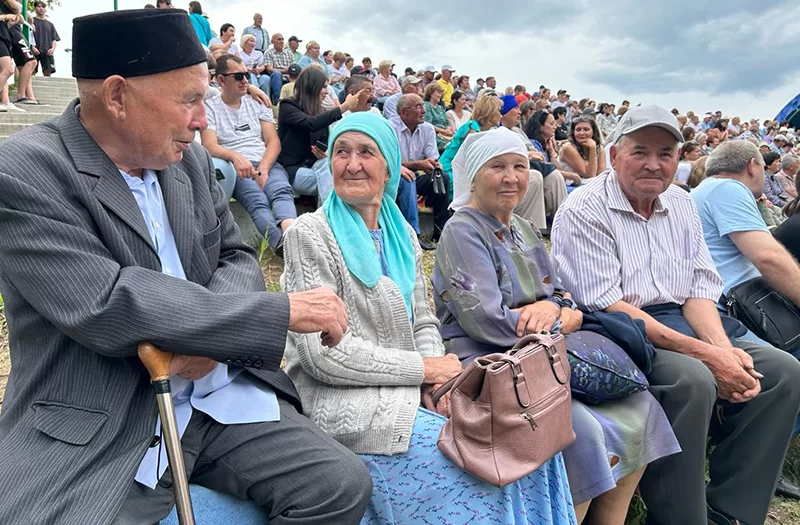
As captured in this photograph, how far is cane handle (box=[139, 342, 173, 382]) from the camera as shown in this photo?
1527 millimetres

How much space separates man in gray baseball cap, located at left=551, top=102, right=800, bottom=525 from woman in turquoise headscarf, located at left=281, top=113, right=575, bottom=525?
2.50 feet

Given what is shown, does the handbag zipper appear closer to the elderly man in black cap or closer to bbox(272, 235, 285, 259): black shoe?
the elderly man in black cap

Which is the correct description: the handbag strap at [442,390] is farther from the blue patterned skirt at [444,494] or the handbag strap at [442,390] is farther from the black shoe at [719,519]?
the black shoe at [719,519]

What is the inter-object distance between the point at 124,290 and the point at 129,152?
1.58 feet

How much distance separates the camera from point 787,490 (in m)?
3.22

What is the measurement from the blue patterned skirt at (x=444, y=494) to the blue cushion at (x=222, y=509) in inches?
16.7

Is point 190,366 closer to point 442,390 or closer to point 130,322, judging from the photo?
point 130,322

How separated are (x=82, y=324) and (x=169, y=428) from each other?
340 mm

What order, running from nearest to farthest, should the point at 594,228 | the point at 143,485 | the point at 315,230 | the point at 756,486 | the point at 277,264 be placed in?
1. the point at 143,485
2. the point at 315,230
3. the point at 756,486
4. the point at 594,228
5. the point at 277,264

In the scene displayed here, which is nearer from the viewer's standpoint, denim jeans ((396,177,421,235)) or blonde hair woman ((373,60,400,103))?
denim jeans ((396,177,421,235))

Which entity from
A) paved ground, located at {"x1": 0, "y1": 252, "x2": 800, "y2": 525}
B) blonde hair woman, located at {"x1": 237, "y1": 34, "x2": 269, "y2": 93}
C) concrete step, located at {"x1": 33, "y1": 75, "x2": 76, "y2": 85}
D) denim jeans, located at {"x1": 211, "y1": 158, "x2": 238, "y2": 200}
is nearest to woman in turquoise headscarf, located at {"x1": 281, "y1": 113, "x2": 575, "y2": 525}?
paved ground, located at {"x1": 0, "y1": 252, "x2": 800, "y2": 525}

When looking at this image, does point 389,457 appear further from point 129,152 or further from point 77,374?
point 129,152

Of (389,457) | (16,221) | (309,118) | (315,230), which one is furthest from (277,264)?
(16,221)

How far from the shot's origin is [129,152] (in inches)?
69.1
